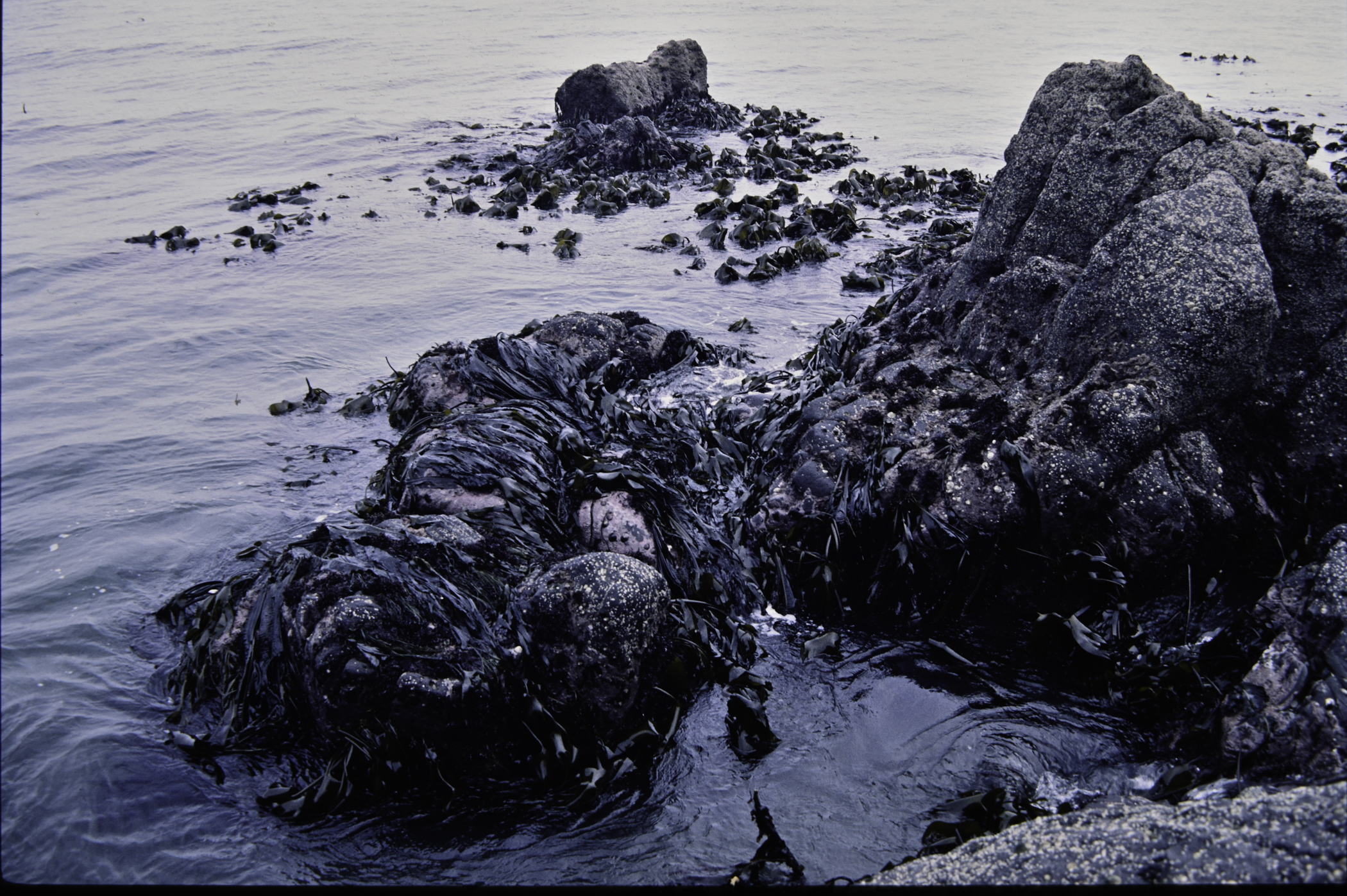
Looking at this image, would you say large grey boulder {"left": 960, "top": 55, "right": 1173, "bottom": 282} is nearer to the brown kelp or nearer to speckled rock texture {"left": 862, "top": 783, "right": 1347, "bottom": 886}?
the brown kelp

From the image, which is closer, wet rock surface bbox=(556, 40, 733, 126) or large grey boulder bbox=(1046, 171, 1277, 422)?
large grey boulder bbox=(1046, 171, 1277, 422)

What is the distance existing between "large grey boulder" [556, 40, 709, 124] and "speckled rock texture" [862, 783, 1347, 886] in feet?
43.3

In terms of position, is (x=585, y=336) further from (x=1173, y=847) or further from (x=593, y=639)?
(x=1173, y=847)

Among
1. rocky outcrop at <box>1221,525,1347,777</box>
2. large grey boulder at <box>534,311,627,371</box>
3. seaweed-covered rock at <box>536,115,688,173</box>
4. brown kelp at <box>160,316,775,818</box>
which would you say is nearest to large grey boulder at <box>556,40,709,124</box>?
seaweed-covered rock at <box>536,115,688,173</box>

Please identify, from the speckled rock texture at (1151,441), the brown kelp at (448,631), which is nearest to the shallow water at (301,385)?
the brown kelp at (448,631)

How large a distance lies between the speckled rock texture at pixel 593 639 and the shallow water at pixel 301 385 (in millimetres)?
356

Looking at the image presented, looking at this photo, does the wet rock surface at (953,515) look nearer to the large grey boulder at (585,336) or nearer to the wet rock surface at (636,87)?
the large grey boulder at (585,336)

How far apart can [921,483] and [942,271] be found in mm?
2303

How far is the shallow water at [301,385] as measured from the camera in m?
2.75

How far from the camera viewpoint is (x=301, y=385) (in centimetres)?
625

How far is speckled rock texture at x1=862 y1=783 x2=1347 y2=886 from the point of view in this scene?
172 cm

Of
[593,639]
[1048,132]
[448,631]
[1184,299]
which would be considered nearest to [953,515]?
[1184,299]

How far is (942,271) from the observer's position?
5.61m

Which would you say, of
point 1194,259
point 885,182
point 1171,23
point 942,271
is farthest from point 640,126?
point 1171,23
